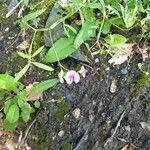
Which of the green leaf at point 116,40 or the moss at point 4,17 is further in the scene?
the moss at point 4,17

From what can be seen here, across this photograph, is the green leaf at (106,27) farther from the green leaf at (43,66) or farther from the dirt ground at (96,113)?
the green leaf at (43,66)

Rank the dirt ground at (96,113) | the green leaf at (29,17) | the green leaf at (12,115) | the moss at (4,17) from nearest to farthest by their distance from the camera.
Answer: the dirt ground at (96,113) < the green leaf at (12,115) < the green leaf at (29,17) < the moss at (4,17)

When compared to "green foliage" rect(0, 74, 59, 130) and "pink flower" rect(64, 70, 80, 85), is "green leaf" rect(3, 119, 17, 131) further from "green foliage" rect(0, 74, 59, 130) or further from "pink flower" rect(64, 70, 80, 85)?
"pink flower" rect(64, 70, 80, 85)

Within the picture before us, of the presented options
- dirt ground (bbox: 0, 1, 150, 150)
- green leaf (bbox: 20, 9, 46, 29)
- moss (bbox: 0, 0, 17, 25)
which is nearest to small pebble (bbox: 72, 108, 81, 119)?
dirt ground (bbox: 0, 1, 150, 150)

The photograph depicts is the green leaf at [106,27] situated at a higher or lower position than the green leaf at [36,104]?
higher

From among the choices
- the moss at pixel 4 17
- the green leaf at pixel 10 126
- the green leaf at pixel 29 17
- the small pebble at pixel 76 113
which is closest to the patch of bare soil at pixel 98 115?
the small pebble at pixel 76 113

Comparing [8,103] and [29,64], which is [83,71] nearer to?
[29,64]

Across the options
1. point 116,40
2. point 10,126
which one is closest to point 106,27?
point 116,40
